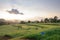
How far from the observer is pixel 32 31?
2133mm

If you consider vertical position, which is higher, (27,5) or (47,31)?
(27,5)

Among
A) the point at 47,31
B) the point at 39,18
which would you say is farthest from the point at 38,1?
the point at 47,31

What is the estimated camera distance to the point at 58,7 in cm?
232

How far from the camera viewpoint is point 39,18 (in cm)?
223

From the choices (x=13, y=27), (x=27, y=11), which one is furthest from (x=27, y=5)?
(x=13, y=27)

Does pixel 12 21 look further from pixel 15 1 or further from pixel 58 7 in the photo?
pixel 58 7

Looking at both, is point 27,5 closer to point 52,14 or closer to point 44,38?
point 52,14

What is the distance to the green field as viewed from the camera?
6.79 ft

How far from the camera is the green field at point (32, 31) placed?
207 cm

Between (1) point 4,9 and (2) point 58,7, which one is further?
(2) point 58,7

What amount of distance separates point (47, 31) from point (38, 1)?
54 cm

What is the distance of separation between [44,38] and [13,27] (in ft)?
1.75

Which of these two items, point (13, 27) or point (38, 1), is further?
point (38, 1)

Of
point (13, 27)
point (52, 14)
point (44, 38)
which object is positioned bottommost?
point (44, 38)
